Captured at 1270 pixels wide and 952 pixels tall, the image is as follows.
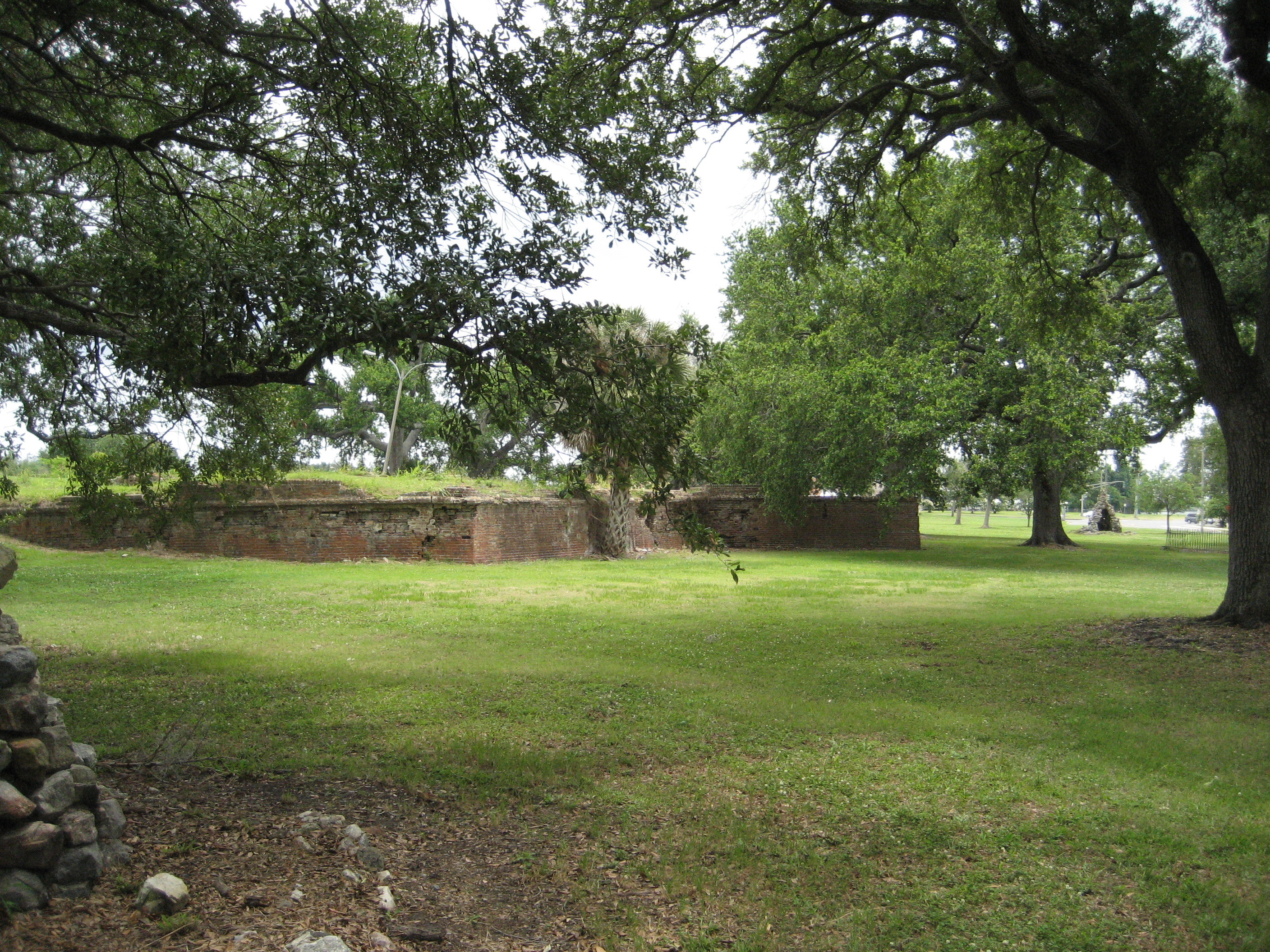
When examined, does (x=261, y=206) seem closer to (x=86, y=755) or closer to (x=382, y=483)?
(x=86, y=755)

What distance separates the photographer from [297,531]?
19531 millimetres

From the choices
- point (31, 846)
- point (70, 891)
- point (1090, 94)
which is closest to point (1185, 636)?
point (1090, 94)

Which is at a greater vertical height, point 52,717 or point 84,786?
point 52,717

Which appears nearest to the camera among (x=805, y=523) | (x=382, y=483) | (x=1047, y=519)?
(x=382, y=483)

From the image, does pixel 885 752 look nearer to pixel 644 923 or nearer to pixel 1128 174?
pixel 644 923

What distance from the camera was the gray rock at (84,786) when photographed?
12.5ft

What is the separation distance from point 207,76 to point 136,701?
488 centimetres

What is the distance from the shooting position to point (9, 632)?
4.43 m

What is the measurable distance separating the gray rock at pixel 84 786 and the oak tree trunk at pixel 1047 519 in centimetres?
2735

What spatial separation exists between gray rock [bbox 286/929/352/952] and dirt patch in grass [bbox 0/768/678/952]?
78 mm

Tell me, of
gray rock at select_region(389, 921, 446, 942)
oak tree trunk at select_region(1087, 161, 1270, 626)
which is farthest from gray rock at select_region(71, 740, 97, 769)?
oak tree trunk at select_region(1087, 161, 1270, 626)

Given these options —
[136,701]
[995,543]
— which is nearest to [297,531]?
[136,701]

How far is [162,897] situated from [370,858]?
87 cm

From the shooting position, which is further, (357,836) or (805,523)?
(805,523)
